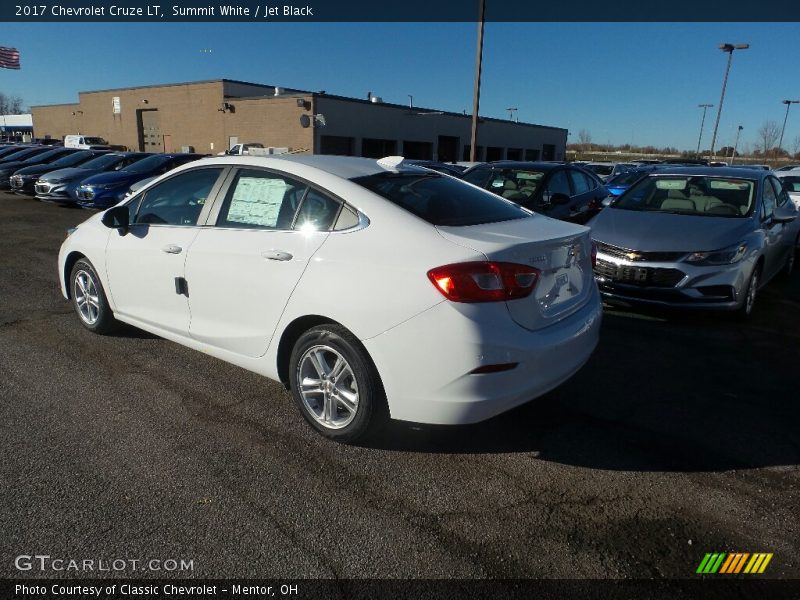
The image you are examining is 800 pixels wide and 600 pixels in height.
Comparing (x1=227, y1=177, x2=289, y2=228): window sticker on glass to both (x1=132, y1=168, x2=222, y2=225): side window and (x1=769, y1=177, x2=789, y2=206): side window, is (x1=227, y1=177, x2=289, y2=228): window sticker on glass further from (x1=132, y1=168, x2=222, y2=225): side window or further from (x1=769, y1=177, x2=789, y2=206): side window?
(x1=769, y1=177, x2=789, y2=206): side window

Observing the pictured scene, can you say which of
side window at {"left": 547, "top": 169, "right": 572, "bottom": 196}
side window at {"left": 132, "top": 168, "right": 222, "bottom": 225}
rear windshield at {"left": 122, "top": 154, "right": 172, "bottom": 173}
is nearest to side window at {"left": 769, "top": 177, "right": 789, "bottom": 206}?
side window at {"left": 547, "top": 169, "right": 572, "bottom": 196}

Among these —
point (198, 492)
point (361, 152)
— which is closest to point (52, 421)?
point (198, 492)

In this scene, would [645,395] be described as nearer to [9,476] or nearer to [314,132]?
[9,476]

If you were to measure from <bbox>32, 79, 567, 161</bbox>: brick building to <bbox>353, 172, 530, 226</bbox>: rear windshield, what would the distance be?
27.2m

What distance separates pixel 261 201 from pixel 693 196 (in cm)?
523

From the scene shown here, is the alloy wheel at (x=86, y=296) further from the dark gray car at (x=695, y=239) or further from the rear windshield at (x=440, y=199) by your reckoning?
the dark gray car at (x=695, y=239)

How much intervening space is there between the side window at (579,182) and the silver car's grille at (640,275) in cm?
389

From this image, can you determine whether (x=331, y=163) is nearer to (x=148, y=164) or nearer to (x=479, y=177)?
(x=479, y=177)

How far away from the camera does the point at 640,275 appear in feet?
17.9

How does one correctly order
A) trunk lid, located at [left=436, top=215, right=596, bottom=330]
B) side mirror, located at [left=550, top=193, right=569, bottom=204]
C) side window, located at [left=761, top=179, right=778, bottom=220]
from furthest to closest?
1. side mirror, located at [left=550, top=193, right=569, bottom=204]
2. side window, located at [left=761, top=179, right=778, bottom=220]
3. trunk lid, located at [left=436, top=215, right=596, bottom=330]

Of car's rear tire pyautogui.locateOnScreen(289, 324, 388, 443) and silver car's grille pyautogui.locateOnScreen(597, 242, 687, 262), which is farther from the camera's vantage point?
silver car's grille pyautogui.locateOnScreen(597, 242, 687, 262)

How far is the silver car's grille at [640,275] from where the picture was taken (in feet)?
17.6

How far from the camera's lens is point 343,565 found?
2301 mm

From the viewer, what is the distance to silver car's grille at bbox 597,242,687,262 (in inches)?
212
